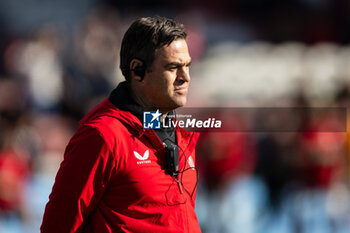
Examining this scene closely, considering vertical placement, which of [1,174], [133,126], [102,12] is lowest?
[1,174]

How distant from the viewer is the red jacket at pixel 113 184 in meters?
1.53

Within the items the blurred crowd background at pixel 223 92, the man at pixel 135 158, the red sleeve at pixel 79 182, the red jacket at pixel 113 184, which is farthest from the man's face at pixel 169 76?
the blurred crowd background at pixel 223 92

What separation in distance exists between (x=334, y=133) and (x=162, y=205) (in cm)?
403

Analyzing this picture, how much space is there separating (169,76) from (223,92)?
4.72 m

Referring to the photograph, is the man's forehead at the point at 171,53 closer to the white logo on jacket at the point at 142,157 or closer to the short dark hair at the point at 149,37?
the short dark hair at the point at 149,37

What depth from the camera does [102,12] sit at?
6141 mm

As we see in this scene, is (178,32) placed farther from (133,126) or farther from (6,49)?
(6,49)

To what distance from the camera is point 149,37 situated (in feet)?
5.59

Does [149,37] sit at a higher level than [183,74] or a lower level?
higher

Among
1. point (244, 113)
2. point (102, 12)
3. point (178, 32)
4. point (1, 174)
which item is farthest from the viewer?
point (102, 12)

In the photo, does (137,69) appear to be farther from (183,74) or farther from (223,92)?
(223,92)

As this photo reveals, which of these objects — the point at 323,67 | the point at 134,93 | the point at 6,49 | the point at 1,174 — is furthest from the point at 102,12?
the point at 134,93

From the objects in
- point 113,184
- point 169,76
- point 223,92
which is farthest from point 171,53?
point 223,92

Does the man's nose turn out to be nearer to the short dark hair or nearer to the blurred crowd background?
the short dark hair
